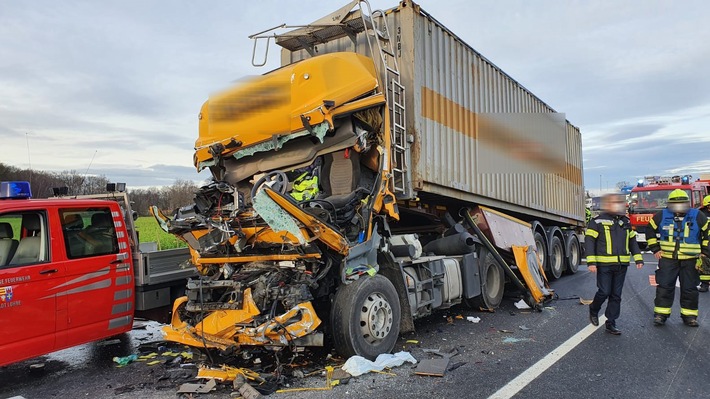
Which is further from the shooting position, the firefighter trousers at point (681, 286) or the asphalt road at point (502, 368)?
the firefighter trousers at point (681, 286)

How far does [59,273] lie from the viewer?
438 centimetres

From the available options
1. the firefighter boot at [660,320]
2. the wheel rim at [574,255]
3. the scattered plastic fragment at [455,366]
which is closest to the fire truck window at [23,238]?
the scattered plastic fragment at [455,366]

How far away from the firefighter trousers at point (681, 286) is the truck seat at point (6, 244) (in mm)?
6994

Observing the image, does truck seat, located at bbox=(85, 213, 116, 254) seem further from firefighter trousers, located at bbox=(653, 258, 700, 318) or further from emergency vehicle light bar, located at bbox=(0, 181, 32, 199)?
firefighter trousers, located at bbox=(653, 258, 700, 318)

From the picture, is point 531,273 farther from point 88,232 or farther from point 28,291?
point 28,291

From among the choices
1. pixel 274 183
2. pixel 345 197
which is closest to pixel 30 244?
pixel 274 183

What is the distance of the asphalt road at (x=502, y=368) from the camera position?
3926 millimetres

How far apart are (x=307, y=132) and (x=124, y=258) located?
229 cm

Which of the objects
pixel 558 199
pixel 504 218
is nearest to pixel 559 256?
pixel 558 199

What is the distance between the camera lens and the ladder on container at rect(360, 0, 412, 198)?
5.35 metres

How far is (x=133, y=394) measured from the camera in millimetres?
4043

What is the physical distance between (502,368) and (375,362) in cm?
116

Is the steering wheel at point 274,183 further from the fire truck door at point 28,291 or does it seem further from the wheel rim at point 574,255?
the wheel rim at point 574,255

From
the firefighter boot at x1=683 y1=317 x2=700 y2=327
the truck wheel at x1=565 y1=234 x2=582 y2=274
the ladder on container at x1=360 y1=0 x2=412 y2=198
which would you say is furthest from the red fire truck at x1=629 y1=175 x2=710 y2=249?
the ladder on container at x1=360 y1=0 x2=412 y2=198
